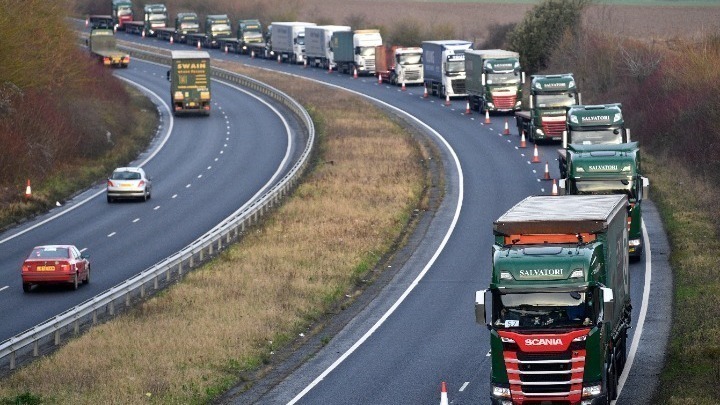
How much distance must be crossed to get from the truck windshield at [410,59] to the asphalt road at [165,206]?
37.6 feet

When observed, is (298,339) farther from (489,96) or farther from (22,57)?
(489,96)

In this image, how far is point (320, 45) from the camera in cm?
12112

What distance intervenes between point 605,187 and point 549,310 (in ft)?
55.5

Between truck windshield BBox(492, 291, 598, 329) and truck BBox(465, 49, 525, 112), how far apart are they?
193 ft

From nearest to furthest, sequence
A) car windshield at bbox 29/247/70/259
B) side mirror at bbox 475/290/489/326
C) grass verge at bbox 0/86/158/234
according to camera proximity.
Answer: side mirror at bbox 475/290/489/326 < car windshield at bbox 29/247/70/259 < grass verge at bbox 0/86/158/234

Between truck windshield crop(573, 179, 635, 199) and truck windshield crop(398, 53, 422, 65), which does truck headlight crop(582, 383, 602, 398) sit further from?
truck windshield crop(398, 53, 422, 65)

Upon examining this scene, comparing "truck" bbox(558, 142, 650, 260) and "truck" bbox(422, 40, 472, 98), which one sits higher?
"truck" bbox(558, 142, 650, 260)

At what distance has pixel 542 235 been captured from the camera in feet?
82.6

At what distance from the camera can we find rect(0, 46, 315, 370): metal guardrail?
32938mm

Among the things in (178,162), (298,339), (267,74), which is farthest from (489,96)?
(298,339)

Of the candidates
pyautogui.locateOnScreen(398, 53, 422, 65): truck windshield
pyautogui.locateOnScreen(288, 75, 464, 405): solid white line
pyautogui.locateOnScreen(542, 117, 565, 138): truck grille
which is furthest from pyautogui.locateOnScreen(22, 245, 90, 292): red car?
pyautogui.locateOnScreen(398, 53, 422, 65): truck windshield

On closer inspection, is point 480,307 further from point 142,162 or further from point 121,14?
point 121,14

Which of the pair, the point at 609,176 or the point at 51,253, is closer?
the point at 609,176

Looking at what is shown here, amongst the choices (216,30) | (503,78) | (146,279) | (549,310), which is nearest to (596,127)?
(146,279)
